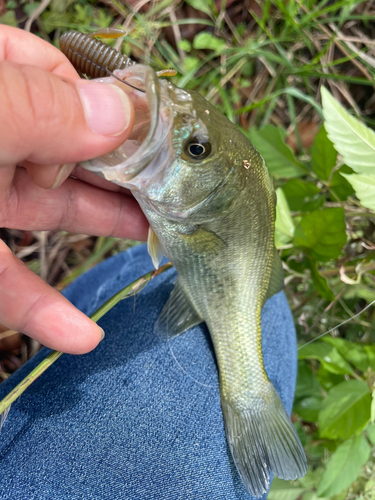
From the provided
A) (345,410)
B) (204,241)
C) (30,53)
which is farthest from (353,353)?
(30,53)

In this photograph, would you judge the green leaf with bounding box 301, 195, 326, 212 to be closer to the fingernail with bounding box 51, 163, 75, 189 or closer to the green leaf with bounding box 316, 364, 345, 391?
the green leaf with bounding box 316, 364, 345, 391

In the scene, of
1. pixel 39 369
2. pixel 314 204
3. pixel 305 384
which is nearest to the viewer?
pixel 39 369

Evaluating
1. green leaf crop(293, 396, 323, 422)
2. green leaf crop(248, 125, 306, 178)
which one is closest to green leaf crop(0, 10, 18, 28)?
green leaf crop(248, 125, 306, 178)

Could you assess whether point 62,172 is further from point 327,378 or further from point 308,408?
point 308,408

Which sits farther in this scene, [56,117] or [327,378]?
[327,378]

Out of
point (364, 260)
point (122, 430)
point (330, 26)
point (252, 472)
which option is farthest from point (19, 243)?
point (330, 26)

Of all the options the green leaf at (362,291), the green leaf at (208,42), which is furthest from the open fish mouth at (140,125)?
the green leaf at (208,42)

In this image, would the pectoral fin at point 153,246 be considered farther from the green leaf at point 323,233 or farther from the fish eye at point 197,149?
the green leaf at point 323,233
